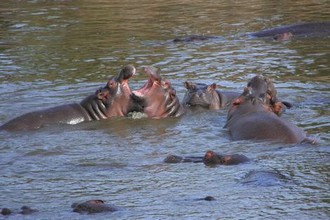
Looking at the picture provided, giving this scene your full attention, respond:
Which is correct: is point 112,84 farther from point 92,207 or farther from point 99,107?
point 92,207

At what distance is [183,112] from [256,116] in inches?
61.0

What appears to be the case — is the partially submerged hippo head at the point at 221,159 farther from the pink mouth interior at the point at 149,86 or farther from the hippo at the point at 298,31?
the hippo at the point at 298,31

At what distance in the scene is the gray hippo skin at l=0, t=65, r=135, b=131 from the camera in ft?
31.2

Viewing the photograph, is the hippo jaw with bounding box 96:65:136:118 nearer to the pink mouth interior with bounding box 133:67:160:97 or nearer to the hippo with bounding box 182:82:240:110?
the pink mouth interior with bounding box 133:67:160:97

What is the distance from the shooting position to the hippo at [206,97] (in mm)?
10258

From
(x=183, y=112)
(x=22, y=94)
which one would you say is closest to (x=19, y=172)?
(x=183, y=112)

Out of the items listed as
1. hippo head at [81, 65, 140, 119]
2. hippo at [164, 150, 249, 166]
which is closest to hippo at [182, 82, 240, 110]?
hippo head at [81, 65, 140, 119]

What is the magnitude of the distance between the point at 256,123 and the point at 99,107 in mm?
1996

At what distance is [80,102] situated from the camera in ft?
32.8

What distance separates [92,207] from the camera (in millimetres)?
6152

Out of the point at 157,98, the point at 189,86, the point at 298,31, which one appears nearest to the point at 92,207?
the point at 157,98

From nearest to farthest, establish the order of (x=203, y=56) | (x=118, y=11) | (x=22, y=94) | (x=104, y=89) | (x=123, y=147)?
1. (x=123, y=147)
2. (x=104, y=89)
3. (x=22, y=94)
4. (x=203, y=56)
5. (x=118, y=11)

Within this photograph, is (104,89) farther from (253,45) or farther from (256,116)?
(253,45)

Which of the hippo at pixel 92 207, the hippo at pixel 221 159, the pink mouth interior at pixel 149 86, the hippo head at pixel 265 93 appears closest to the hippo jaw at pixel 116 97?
the pink mouth interior at pixel 149 86
